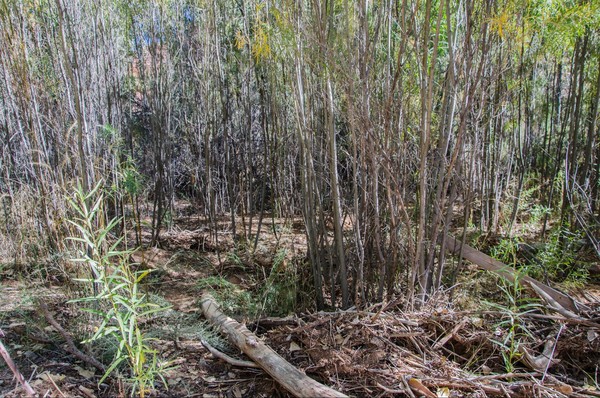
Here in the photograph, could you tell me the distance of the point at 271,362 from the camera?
2105 mm

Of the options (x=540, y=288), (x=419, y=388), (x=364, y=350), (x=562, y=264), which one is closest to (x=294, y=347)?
(x=364, y=350)

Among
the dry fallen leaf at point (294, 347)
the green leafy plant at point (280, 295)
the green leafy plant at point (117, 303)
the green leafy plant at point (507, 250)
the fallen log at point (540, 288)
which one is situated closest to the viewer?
the green leafy plant at point (117, 303)

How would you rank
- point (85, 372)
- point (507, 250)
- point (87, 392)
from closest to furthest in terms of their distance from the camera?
point (87, 392) → point (85, 372) → point (507, 250)

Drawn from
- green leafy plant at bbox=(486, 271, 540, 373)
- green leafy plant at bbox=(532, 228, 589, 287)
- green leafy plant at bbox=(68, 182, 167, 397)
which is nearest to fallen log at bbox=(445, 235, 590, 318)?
green leafy plant at bbox=(486, 271, 540, 373)

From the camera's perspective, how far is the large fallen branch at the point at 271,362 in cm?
189

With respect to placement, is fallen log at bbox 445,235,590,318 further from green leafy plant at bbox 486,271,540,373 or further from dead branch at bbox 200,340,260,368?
dead branch at bbox 200,340,260,368

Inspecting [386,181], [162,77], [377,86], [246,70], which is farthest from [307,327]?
[162,77]

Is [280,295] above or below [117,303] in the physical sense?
below

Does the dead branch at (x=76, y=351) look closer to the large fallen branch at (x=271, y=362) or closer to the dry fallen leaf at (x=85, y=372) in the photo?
the dry fallen leaf at (x=85, y=372)

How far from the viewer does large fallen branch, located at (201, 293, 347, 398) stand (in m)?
1.89

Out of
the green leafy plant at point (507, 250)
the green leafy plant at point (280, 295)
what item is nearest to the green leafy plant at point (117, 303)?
the green leafy plant at point (280, 295)

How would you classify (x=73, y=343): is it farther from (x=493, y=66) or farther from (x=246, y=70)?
(x=493, y=66)

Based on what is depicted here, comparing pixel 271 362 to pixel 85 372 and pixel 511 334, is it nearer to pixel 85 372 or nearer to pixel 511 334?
pixel 85 372

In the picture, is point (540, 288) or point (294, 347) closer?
point (294, 347)
